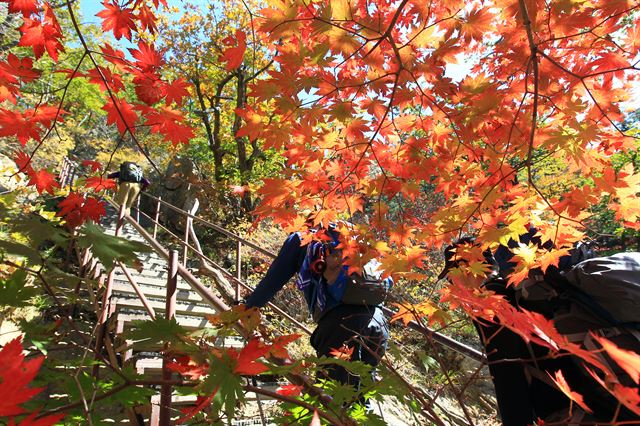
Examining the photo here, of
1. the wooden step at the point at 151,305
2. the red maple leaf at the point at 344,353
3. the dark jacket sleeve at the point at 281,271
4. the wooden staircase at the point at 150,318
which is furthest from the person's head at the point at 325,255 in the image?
the wooden step at the point at 151,305

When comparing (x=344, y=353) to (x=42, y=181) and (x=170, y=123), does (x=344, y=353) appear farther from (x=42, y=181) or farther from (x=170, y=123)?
(x=42, y=181)

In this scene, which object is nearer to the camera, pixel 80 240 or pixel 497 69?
pixel 80 240

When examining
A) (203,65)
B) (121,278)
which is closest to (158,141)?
(203,65)

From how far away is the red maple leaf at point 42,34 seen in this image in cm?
170

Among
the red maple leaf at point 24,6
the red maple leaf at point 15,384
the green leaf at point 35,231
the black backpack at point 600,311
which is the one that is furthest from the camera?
the red maple leaf at point 24,6

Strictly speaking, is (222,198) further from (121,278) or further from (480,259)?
(480,259)

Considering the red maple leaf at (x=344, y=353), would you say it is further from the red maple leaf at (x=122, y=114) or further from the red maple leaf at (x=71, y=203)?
the red maple leaf at (x=71, y=203)

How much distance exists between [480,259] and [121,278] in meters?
4.62

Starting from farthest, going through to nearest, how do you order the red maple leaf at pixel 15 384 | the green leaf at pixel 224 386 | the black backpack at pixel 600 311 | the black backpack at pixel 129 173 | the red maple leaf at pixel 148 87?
the black backpack at pixel 129 173 → the red maple leaf at pixel 148 87 → the black backpack at pixel 600 311 → the green leaf at pixel 224 386 → the red maple leaf at pixel 15 384

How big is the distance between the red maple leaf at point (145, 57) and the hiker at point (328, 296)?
116 centimetres

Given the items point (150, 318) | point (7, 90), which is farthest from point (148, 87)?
point (150, 318)

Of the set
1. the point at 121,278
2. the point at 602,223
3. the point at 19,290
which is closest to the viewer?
the point at 19,290

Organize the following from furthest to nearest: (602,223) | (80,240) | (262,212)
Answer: (602,223) < (262,212) < (80,240)

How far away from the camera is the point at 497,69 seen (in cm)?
207
